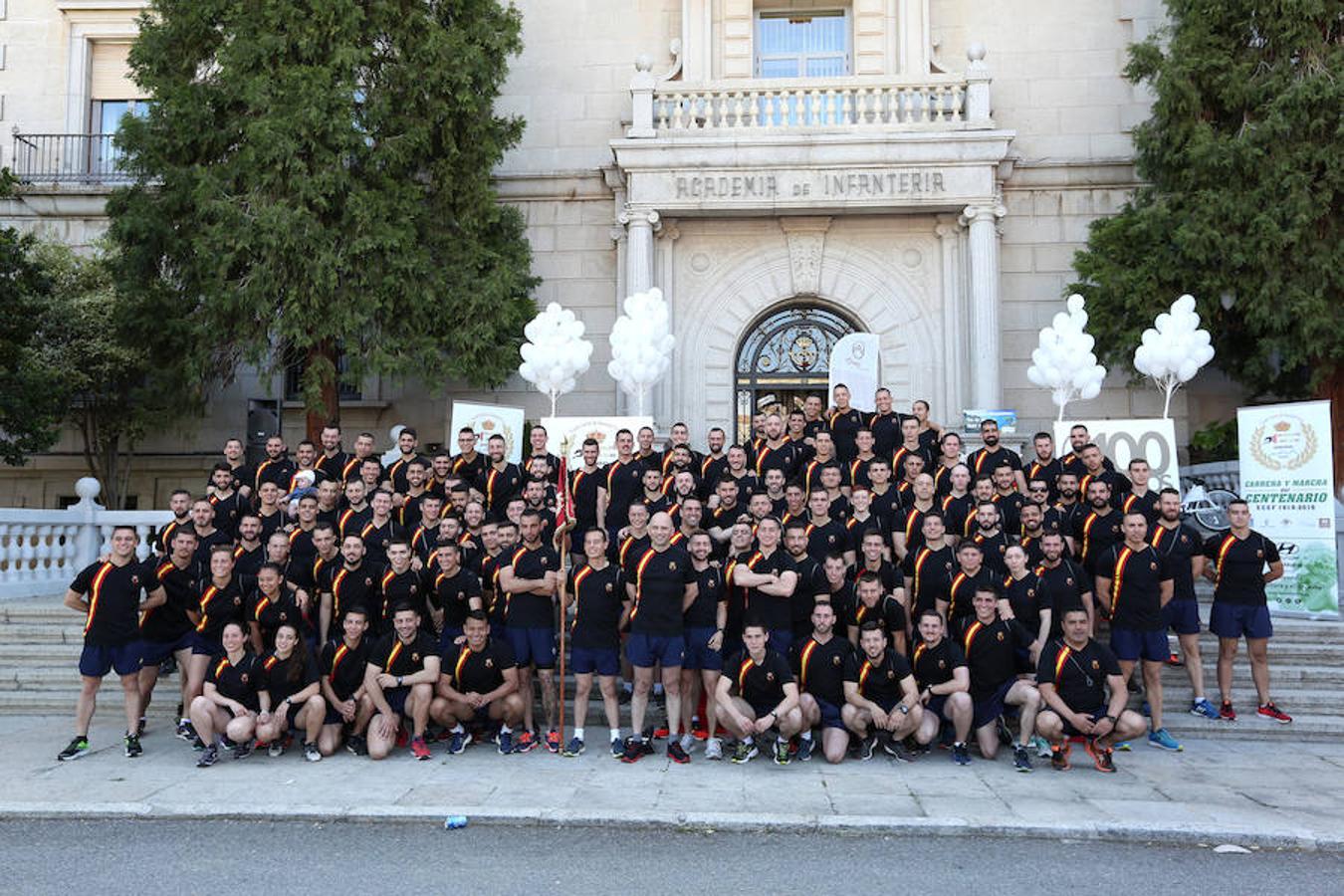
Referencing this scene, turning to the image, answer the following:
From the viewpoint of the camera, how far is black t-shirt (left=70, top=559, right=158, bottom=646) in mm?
8125

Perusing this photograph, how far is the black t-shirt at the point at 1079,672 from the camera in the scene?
755 cm

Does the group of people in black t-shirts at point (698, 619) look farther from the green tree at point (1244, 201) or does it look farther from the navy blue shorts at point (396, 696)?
the green tree at point (1244, 201)

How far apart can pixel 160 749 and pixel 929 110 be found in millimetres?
13540

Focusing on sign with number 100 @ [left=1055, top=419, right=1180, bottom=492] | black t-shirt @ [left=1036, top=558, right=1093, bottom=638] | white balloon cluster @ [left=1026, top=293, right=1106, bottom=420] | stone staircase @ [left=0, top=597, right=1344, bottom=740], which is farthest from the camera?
white balloon cluster @ [left=1026, top=293, right=1106, bottom=420]

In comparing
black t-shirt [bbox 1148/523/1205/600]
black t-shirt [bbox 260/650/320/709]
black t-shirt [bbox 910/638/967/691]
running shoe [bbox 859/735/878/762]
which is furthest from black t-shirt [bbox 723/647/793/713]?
black t-shirt [bbox 1148/523/1205/600]

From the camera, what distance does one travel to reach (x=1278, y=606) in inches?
415

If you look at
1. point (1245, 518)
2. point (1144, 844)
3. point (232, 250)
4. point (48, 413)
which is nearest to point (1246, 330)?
point (1245, 518)

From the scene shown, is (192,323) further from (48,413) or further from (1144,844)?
(1144,844)

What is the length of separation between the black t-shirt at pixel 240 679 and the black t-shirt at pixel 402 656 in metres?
0.89

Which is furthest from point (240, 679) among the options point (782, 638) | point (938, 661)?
point (938, 661)

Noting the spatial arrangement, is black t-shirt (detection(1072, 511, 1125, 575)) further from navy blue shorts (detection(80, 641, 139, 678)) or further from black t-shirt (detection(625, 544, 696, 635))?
navy blue shorts (detection(80, 641, 139, 678))

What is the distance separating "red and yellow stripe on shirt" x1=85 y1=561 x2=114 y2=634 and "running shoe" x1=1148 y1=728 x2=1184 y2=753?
891 centimetres

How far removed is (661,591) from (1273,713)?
223 inches

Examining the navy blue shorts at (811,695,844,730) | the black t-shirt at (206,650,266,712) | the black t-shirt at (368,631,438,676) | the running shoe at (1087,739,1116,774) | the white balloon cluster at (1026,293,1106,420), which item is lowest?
the running shoe at (1087,739,1116,774)
